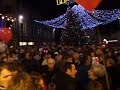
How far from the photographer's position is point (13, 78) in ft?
13.2

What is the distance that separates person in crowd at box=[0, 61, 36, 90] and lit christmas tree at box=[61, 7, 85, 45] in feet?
118

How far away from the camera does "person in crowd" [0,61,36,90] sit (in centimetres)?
397

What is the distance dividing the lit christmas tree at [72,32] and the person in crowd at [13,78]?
3607 centimetres

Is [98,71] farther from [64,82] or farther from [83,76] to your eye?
[83,76]

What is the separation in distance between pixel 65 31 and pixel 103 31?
33.6 metres

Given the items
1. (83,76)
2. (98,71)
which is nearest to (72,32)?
(83,76)

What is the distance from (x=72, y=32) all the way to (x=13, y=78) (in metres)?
37.2

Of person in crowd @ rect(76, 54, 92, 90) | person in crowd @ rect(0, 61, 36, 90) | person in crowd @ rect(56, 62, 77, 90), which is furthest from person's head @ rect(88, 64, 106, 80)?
person in crowd @ rect(0, 61, 36, 90)

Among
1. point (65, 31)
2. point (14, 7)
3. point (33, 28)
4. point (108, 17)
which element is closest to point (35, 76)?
point (108, 17)

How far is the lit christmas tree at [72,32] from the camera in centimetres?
Result: 4052

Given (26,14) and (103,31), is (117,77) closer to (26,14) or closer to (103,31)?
(26,14)

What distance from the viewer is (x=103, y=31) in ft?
243

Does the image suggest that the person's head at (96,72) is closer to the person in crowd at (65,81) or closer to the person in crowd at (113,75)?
the person in crowd at (65,81)

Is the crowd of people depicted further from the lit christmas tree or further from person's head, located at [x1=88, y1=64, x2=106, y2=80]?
the lit christmas tree
